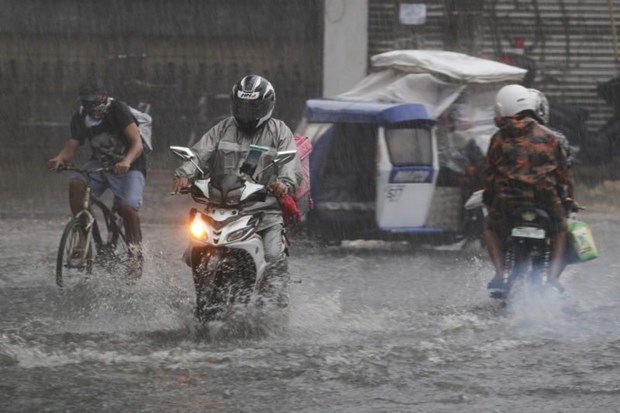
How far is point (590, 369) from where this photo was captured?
280 inches

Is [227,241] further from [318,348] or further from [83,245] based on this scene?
[83,245]

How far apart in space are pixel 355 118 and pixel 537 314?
4.36m

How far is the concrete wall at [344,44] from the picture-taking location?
73.9 ft

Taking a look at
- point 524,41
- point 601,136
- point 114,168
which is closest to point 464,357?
point 114,168

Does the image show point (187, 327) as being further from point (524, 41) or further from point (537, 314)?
point (524, 41)

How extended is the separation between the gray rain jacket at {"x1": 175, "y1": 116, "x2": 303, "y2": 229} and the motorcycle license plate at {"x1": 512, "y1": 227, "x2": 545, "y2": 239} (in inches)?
67.2

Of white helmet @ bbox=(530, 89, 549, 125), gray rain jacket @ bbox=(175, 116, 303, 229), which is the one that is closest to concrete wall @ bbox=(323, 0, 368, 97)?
white helmet @ bbox=(530, 89, 549, 125)

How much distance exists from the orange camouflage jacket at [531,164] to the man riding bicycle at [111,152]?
2.78 meters

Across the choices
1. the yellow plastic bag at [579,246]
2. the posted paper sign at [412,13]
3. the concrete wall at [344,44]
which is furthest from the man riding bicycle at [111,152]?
the posted paper sign at [412,13]

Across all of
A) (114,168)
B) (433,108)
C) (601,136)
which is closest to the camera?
(114,168)

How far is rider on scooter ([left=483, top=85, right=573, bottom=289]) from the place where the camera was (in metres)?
8.82

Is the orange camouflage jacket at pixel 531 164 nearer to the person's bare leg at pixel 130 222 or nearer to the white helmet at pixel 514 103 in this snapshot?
the white helmet at pixel 514 103

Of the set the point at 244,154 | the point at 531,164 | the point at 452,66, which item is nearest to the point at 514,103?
the point at 531,164

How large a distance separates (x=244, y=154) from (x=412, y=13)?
1507 centimetres
